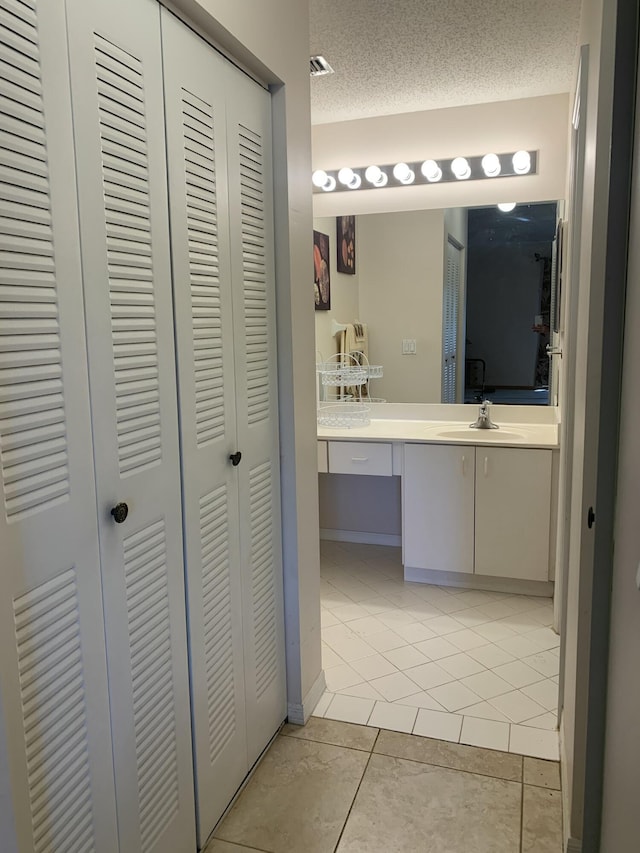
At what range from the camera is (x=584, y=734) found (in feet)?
4.89

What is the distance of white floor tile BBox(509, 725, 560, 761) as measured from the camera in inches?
77.7

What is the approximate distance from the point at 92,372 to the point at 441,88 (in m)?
2.49

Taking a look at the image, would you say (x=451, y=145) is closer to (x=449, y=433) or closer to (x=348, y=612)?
(x=449, y=433)

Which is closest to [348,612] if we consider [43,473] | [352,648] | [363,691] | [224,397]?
[352,648]

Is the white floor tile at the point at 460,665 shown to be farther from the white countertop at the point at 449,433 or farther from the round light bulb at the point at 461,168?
the round light bulb at the point at 461,168

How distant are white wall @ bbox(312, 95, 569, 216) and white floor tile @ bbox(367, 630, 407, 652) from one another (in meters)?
2.19

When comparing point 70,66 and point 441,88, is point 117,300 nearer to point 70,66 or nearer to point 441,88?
point 70,66

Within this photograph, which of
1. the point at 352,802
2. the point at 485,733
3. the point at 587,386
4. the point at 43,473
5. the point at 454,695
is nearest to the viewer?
the point at 43,473

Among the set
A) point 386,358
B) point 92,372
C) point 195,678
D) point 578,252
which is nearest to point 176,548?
point 195,678

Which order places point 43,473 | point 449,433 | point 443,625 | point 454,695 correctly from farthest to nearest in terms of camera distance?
point 449,433 → point 443,625 → point 454,695 → point 43,473

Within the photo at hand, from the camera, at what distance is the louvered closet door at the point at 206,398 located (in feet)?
4.73

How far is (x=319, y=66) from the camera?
2.60 m

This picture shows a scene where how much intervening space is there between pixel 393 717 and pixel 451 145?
107 inches

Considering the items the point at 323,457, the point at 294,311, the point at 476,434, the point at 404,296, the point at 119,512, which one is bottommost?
the point at 323,457
